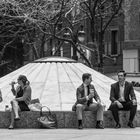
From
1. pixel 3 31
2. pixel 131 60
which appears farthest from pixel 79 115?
pixel 131 60

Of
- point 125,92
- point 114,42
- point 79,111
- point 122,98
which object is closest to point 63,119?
point 79,111

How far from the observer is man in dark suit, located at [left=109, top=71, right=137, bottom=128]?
40.8 ft

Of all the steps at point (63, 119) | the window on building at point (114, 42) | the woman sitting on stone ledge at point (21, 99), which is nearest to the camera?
the woman sitting on stone ledge at point (21, 99)

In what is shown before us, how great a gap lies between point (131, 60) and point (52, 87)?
100 feet

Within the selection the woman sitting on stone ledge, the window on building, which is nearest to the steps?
the woman sitting on stone ledge

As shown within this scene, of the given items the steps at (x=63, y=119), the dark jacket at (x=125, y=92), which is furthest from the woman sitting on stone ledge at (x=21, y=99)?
the dark jacket at (x=125, y=92)

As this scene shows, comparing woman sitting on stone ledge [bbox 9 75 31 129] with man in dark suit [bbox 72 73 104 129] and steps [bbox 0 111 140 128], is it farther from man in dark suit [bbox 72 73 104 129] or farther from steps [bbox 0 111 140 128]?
man in dark suit [bbox 72 73 104 129]

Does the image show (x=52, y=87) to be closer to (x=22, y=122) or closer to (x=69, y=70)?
(x=69, y=70)
